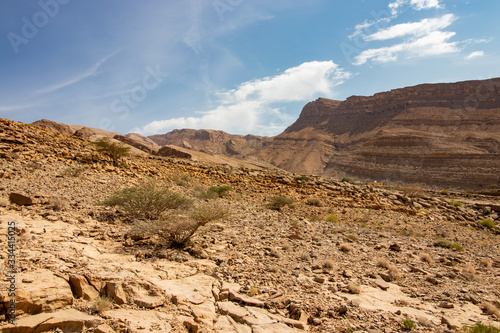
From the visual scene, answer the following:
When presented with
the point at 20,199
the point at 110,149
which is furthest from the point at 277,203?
the point at 110,149

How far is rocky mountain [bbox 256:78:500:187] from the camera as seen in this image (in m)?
57.9

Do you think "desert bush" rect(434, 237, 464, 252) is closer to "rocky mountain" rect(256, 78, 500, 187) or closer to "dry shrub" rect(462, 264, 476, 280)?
"dry shrub" rect(462, 264, 476, 280)

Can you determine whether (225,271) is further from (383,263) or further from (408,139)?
(408,139)

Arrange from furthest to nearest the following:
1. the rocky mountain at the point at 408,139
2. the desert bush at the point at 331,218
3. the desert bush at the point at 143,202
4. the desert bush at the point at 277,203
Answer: the rocky mountain at the point at 408,139 < the desert bush at the point at 277,203 < the desert bush at the point at 331,218 < the desert bush at the point at 143,202

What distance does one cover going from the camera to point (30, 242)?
4.66 meters

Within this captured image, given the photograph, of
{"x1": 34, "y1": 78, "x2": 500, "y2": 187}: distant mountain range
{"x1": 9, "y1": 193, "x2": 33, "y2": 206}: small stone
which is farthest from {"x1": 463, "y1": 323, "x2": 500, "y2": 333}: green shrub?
{"x1": 34, "y1": 78, "x2": 500, "y2": 187}: distant mountain range

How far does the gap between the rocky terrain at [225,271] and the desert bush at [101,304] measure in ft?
0.05

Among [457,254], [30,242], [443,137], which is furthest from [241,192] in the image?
[443,137]

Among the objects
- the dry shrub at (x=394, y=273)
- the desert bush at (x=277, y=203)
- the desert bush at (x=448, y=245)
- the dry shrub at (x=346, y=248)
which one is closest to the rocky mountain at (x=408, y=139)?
the desert bush at (x=448, y=245)

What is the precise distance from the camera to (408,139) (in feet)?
235

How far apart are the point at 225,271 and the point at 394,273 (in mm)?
3598

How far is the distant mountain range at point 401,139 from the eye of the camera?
187 ft

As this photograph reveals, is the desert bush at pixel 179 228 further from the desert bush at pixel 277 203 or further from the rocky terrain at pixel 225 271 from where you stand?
the desert bush at pixel 277 203

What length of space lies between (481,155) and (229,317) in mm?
70520
